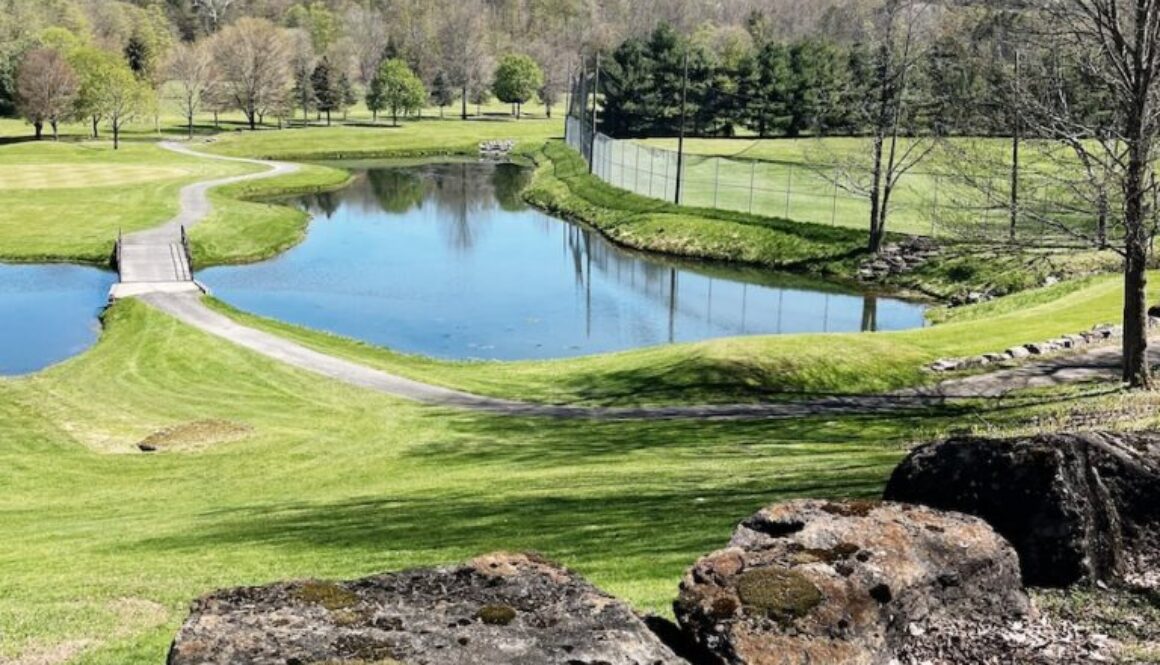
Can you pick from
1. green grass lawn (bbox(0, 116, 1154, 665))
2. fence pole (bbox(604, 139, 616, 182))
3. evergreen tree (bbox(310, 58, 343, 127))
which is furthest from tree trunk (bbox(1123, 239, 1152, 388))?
evergreen tree (bbox(310, 58, 343, 127))

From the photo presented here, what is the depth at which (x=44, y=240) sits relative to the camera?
60656 millimetres

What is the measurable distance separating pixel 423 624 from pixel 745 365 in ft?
82.0

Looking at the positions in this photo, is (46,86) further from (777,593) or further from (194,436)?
(777,593)

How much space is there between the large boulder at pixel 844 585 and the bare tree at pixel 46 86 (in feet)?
395

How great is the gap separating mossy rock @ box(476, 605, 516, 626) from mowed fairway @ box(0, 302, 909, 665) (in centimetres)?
360

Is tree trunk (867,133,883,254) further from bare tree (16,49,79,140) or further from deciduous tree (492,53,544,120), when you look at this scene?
deciduous tree (492,53,544,120)

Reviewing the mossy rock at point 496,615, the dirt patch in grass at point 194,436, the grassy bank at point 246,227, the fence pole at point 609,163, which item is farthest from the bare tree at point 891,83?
the mossy rock at point 496,615

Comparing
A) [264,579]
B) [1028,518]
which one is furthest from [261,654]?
[264,579]

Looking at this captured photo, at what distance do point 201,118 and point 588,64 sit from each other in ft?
187

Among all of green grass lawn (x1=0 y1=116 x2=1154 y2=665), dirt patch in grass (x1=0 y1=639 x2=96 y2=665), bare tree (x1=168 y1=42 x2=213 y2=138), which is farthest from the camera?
bare tree (x1=168 y1=42 x2=213 y2=138)

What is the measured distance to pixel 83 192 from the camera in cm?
7662

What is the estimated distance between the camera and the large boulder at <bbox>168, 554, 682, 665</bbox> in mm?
5418

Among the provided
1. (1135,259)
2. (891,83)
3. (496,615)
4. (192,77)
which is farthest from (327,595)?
(192,77)

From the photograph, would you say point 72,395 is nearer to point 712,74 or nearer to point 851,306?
point 851,306
